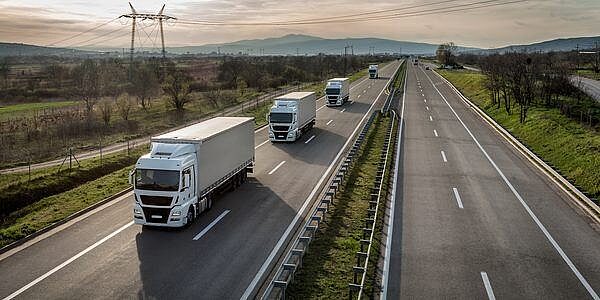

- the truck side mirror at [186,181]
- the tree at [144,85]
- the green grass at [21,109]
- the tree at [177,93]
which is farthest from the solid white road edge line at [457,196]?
the tree at [144,85]

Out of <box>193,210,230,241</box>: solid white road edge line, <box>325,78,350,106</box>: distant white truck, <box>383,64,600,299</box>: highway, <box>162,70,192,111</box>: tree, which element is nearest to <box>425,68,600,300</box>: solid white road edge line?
<box>383,64,600,299</box>: highway

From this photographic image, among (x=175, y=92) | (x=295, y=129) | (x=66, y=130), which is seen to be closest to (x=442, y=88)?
(x=175, y=92)

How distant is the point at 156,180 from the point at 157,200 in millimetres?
692

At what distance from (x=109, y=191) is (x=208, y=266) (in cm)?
1010

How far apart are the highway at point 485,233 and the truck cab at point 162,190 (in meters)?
7.35

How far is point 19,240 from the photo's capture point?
627 inches

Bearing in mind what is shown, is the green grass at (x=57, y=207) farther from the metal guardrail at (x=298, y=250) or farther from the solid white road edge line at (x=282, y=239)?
the metal guardrail at (x=298, y=250)

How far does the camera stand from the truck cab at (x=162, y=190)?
635 inches

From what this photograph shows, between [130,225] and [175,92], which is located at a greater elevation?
[175,92]

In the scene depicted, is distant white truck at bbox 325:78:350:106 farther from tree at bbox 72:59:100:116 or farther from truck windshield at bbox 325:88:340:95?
tree at bbox 72:59:100:116

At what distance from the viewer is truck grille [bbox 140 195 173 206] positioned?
16.2 metres

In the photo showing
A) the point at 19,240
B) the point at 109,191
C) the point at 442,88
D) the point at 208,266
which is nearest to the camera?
the point at 208,266

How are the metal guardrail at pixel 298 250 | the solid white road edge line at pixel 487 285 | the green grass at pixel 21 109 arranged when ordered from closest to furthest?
the metal guardrail at pixel 298 250, the solid white road edge line at pixel 487 285, the green grass at pixel 21 109

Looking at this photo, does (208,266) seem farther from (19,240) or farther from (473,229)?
(473,229)
